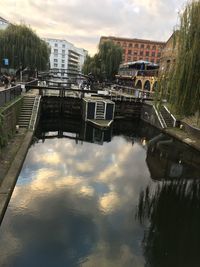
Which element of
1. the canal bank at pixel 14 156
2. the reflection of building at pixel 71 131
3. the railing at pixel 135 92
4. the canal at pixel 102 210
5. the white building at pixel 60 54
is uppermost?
the white building at pixel 60 54

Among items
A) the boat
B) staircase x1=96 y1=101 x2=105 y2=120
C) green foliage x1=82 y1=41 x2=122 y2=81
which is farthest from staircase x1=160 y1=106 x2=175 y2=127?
green foliage x1=82 y1=41 x2=122 y2=81

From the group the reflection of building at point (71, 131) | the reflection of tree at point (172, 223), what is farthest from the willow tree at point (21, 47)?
the reflection of tree at point (172, 223)

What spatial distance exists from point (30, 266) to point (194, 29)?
15.9 m

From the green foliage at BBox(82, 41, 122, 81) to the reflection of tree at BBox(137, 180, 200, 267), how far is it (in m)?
47.8

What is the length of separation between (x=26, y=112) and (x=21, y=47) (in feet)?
79.0

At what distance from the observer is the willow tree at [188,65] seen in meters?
17.2

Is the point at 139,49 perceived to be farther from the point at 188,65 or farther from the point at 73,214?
the point at 73,214

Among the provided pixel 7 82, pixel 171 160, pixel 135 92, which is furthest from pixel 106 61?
pixel 171 160

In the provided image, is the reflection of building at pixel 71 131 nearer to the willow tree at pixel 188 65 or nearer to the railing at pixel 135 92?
the willow tree at pixel 188 65

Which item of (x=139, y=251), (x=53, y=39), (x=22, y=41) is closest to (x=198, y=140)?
(x=139, y=251)

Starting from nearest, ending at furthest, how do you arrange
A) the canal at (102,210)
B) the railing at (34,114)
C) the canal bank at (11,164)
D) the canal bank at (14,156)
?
the canal at (102,210)
the canal bank at (11,164)
the canal bank at (14,156)
the railing at (34,114)

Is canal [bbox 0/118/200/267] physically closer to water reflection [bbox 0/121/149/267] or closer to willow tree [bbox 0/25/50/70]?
water reflection [bbox 0/121/149/267]

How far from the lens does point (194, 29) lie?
56.1 feet

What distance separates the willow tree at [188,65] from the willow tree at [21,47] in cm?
3212
